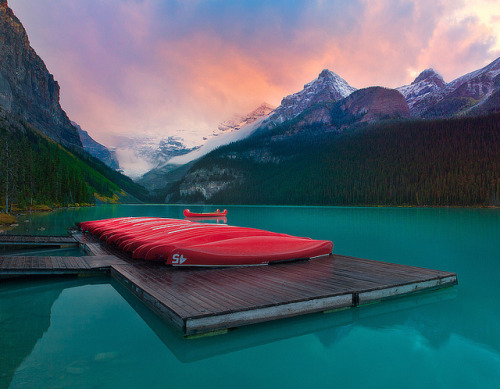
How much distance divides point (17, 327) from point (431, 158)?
129 m

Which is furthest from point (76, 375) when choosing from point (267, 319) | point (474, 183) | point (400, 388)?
point (474, 183)

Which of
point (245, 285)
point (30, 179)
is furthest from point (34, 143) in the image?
point (245, 285)

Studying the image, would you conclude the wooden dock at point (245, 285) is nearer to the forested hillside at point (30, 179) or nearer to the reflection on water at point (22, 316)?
the reflection on water at point (22, 316)

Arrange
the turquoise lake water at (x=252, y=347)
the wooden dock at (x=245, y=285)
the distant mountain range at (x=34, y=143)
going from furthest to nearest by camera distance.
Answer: the distant mountain range at (x=34, y=143) → the wooden dock at (x=245, y=285) → the turquoise lake water at (x=252, y=347)

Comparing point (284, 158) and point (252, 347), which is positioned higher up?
point (284, 158)

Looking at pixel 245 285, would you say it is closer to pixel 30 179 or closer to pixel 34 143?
pixel 30 179

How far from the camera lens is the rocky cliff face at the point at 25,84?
414 feet

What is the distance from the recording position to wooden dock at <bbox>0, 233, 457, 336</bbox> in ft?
17.8

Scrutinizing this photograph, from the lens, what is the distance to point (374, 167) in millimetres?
124250

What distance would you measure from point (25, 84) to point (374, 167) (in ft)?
510

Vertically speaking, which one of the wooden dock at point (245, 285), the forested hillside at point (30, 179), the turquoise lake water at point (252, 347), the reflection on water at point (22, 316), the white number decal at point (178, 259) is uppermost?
the forested hillside at point (30, 179)

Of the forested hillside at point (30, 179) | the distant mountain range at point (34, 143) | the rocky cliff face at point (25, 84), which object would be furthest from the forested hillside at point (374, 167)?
the forested hillside at point (30, 179)

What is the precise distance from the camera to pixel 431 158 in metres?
113

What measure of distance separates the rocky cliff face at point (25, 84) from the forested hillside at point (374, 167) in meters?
74.5
